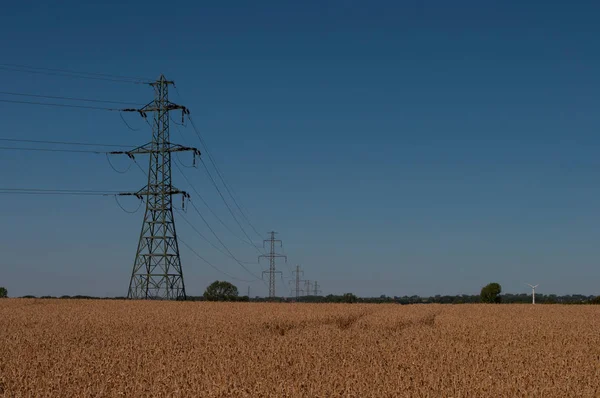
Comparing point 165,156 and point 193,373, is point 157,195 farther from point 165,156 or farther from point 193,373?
point 193,373

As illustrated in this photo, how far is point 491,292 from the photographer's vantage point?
85.8 meters

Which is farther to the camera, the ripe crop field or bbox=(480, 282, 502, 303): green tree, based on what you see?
bbox=(480, 282, 502, 303): green tree

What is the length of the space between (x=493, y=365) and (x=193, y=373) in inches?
244

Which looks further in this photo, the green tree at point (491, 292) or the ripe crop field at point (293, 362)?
the green tree at point (491, 292)

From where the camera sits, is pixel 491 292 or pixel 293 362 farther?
pixel 491 292

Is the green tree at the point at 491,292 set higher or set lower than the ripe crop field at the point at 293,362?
lower

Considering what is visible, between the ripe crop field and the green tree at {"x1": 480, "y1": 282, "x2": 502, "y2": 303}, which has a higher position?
the ripe crop field

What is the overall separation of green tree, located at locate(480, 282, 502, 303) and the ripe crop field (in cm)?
6534

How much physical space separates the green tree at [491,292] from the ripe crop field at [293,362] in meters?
65.3

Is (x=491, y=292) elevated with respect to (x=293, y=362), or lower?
lower

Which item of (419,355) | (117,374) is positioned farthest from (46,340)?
(419,355)

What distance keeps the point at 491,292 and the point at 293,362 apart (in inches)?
3105

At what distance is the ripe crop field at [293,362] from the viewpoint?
9492 mm

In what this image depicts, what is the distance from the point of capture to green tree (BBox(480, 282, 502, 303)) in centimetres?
8446
